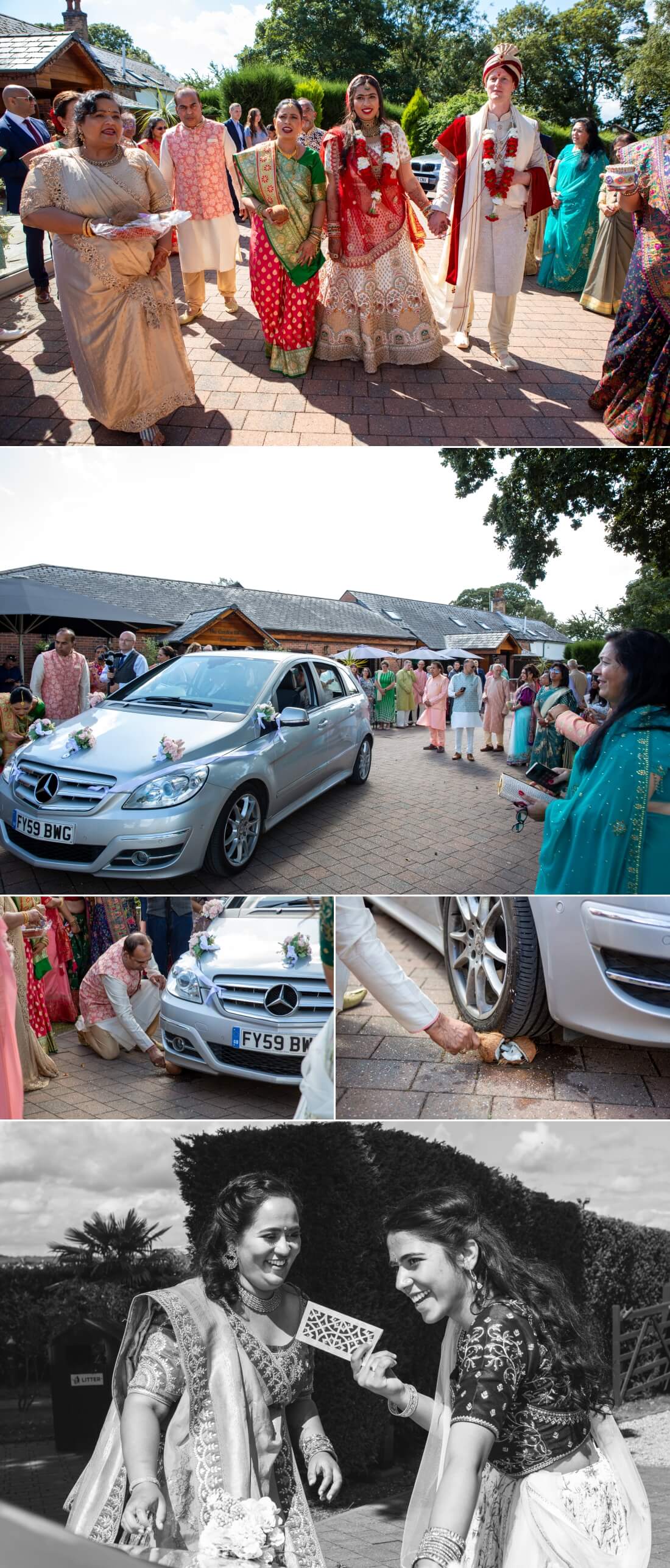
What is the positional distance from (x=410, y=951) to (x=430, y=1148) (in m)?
0.65

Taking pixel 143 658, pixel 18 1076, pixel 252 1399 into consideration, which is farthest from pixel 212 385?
pixel 252 1399

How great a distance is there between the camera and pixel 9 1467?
2.82 m

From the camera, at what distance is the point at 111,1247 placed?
119 inches

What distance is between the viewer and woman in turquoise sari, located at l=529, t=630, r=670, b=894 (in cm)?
281

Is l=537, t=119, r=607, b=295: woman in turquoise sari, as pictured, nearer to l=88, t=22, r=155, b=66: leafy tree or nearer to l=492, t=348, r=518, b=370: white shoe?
l=492, t=348, r=518, b=370: white shoe

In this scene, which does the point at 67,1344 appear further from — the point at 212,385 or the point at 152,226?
the point at 152,226

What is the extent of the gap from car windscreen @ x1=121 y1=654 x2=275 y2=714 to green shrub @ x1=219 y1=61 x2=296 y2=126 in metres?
2.38

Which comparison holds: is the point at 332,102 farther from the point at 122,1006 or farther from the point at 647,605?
the point at 122,1006

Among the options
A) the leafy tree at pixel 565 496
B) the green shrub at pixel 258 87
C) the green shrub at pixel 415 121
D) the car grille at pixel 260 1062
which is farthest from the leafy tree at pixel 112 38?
the car grille at pixel 260 1062

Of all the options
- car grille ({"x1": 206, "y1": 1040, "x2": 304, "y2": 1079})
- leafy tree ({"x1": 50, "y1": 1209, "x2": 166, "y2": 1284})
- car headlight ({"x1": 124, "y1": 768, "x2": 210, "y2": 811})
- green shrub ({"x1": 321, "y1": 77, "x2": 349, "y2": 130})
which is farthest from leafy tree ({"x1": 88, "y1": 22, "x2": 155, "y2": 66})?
leafy tree ({"x1": 50, "y1": 1209, "x2": 166, "y2": 1284})

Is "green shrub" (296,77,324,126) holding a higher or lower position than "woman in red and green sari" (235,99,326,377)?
higher

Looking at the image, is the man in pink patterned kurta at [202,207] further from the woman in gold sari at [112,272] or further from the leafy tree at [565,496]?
the leafy tree at [565,496]

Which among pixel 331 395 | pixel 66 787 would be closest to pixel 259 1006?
pixel 66 787

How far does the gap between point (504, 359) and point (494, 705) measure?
2183mm
